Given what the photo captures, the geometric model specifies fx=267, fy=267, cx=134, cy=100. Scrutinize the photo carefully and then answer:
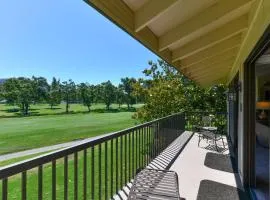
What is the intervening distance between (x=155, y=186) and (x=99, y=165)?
65 cm

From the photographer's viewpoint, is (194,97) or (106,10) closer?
(106,10)

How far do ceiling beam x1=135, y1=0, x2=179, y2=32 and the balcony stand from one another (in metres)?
1.21

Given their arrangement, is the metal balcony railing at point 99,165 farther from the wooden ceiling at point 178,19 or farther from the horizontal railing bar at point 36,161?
the wooden ceiling at point 178,19

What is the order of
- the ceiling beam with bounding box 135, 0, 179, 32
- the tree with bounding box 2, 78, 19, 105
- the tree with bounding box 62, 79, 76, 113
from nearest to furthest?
1. the ceiling beam with bounding box 135, 0, 179, 32
2. the tree with bounding box 2, 78, 19, 105
3. the tree with bounding box 62, 79, 76, 113

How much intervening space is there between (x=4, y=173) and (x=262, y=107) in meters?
6.17

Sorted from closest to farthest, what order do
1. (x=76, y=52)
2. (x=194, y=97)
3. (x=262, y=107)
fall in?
1. (x=262, y=107)
2. (x=194, y=97)
3. (x=76, y=52)

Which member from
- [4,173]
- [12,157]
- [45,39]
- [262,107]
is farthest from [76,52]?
[4,173]

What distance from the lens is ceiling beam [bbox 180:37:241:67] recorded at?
4.13 meters

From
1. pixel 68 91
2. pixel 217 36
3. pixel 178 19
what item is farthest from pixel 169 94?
pixel 68 91

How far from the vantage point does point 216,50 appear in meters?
4.45

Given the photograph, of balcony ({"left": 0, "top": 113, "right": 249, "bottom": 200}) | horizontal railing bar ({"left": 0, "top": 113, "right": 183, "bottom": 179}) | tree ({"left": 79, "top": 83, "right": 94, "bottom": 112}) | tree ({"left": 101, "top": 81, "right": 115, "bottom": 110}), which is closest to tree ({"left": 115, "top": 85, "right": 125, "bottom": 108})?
tree ({"left": 101, "top": 81, "right": 115, "bottom": 110})

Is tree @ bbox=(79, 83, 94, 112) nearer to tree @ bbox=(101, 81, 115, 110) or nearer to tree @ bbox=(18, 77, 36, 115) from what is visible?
tree @ bbox=(101, 81, 115, 110)

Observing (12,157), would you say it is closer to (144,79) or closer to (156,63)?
(144,79)

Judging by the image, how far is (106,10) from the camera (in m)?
1.86
